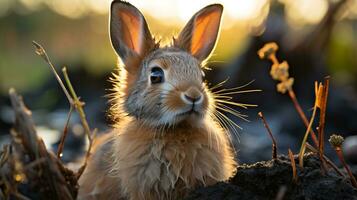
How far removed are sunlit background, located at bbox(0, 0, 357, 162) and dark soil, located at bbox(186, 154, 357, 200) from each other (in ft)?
6.08

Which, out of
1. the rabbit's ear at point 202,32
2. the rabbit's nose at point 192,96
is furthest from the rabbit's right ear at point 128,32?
the rabbit's nose at point 192,96

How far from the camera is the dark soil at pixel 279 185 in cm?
388

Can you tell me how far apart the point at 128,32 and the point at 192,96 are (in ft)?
3.90

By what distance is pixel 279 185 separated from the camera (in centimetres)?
401

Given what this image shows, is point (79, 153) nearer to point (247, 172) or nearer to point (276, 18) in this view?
point (247, 172)

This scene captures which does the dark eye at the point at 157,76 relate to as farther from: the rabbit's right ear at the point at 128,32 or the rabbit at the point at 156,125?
the rabbit's right ear at the point at 128,32

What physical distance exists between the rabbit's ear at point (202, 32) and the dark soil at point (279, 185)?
1.44 m

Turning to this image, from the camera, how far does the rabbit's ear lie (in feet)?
17.5

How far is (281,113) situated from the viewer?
12.4m

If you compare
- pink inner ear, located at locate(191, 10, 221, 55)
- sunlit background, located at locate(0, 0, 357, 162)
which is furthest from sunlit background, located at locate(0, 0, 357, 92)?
pink inner ear, located at locate(191, 10, 221, 55)

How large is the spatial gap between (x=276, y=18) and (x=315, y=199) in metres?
11.1

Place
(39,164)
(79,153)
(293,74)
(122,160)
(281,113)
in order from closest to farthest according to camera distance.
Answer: (39,164), (122,160), (79,153), (281,113), (293,74)

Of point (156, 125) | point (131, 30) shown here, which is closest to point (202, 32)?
point (131, 30)

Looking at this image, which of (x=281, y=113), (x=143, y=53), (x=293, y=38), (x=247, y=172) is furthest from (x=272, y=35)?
(x=247, y=172)
